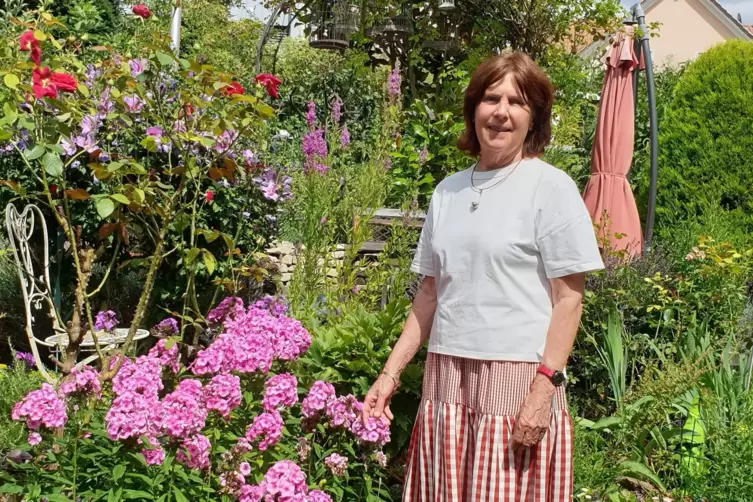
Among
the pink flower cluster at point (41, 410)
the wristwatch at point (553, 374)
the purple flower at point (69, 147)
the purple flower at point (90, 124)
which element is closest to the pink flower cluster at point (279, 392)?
the pink flower cluster at point (41, 410)

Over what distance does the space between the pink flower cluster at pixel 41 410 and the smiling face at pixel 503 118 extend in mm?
1254

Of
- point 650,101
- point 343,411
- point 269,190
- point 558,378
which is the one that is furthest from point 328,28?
point 558,378

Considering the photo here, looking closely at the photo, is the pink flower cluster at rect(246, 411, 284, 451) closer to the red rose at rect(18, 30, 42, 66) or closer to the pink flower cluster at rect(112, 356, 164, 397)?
the pink flower cluster at rect(112, 356, 164, 397)

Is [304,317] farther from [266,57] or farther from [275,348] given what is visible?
[266,57]

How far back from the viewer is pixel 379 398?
2.11m

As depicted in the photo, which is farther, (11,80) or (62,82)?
(62,82)

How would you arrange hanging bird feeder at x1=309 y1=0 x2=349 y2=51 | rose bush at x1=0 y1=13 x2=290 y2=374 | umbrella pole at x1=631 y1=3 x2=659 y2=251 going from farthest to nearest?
1. hanging bird feeder at x1=309 y1=0 x2=349 y2=51
2. umbrella pole at x1=631 y1=3 x2=659 y2=251
3. rose bush at x1=0 y1=13 x2=290 y2=374

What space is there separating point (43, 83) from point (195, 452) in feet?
4.59

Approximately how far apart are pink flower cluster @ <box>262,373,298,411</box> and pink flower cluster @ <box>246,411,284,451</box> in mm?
27

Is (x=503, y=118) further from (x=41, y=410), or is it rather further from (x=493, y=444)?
(x=41, y=410)

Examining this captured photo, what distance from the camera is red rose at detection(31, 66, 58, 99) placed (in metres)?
2.42

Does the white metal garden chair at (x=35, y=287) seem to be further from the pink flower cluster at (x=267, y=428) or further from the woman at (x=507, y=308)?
the woman at (x=507, y=308)

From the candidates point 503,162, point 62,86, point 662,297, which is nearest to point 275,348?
point 503,162

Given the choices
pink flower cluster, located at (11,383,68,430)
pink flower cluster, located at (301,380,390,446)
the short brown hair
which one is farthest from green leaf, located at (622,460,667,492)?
pink flower cluster, located at (11,383,68,430)
